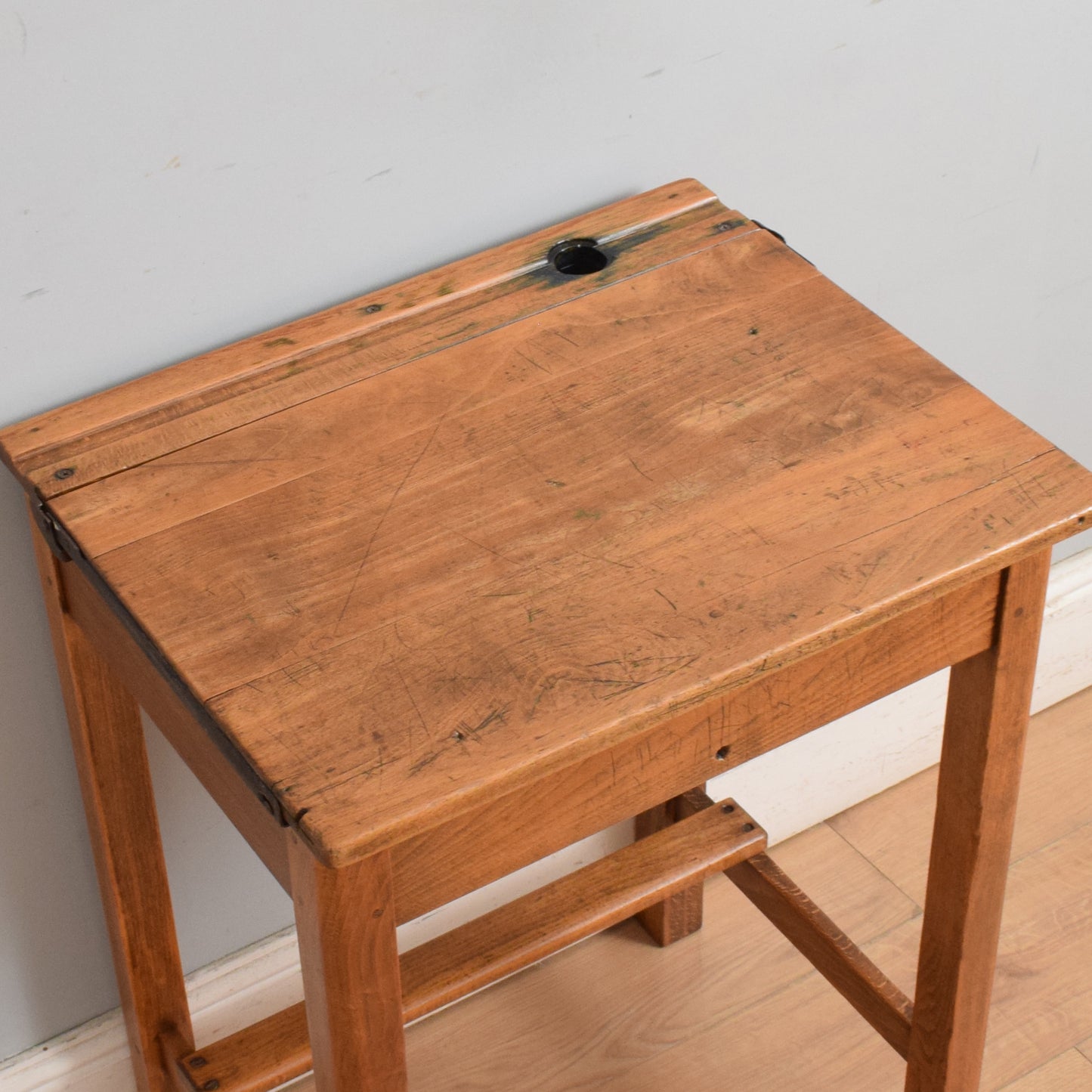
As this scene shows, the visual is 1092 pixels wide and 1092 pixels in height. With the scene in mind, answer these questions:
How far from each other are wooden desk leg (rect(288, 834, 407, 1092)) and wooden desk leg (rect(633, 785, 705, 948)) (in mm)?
657

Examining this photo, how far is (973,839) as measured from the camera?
45.6 inches

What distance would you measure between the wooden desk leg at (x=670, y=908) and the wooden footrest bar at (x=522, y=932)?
129 millimetres

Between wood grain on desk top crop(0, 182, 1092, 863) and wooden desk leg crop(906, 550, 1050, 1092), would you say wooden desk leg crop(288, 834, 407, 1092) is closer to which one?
wood grain on desk top crop(0, 182, 1092, 863)

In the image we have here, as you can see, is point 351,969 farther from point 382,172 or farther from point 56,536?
point 382,172

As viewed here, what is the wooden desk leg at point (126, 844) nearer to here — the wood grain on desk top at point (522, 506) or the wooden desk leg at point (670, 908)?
the wood grain on desk top at point (522, 506)

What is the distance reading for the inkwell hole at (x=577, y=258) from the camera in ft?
3.99

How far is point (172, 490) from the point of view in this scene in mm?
1021

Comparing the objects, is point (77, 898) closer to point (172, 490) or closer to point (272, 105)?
point (172, 490)

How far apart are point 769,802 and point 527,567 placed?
35.6 inches

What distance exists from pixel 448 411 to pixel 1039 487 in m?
0.38

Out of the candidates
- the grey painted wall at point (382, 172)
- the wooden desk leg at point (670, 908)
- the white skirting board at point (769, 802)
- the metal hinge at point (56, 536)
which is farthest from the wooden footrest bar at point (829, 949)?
the metal hinge at point (56, 536)

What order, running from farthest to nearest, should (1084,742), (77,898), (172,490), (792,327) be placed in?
(1084,742) < (77,898) < (792,327) < (172,490)

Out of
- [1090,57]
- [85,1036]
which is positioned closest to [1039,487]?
[1090,57]

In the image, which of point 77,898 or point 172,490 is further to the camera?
point 77,898
